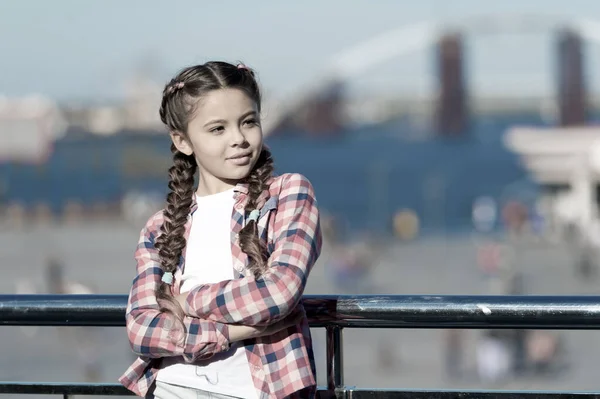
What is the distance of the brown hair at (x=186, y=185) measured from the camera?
2.36 meters

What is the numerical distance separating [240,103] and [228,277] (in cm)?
37

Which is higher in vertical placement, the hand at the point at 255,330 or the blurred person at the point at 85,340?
the hand at the point at 255,330

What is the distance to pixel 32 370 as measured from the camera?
2228 cm

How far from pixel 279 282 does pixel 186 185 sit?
41cm

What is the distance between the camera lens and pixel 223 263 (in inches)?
94.3

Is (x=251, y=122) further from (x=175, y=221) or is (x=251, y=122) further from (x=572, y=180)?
(x=572, y=180)

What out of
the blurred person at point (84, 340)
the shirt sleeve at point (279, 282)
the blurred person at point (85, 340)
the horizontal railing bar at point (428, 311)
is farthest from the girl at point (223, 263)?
the blurred person at point (85, 340)

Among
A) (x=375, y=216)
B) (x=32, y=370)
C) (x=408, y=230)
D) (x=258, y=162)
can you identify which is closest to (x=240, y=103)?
(x=258, y=162)

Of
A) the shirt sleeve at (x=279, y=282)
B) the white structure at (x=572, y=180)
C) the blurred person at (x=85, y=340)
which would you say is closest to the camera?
the shirt sleeve at (x=279, y=282)

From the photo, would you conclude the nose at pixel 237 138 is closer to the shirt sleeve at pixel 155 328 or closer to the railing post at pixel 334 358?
the shirt sleeve at pixel 155 328

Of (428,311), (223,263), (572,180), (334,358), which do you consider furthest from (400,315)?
(572,180)

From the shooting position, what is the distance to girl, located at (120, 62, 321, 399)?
7.50 ft

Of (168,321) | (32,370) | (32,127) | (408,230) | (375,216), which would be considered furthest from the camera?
(32,127)

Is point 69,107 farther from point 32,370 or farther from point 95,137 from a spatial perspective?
point 32,370
